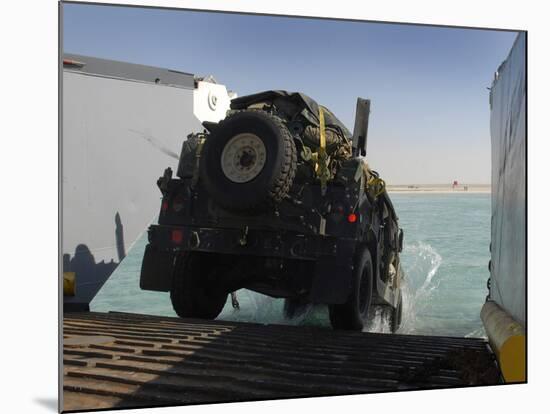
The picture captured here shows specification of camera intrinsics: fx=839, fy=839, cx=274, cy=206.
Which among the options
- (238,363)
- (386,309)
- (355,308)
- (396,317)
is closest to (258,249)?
(355,308)

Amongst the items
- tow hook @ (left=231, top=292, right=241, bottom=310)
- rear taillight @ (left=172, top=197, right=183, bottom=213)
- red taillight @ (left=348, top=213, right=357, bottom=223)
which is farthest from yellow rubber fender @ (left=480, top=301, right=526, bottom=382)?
rear taillight @ (left=172, top=197, right=183, bottom=213)

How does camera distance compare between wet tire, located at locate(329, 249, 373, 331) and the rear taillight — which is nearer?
wet tire, located at locate(329, 249, 373, 331)

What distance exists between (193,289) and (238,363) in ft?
7.98

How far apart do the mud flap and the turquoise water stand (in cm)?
9

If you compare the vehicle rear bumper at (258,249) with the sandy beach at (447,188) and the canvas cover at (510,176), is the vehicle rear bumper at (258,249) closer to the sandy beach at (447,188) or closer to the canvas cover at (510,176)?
the sandy beach at (447,188)

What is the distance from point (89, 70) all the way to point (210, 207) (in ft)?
5.37

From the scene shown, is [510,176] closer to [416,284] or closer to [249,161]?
[249,161]

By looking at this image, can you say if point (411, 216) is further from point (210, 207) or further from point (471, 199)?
point (210, 207)

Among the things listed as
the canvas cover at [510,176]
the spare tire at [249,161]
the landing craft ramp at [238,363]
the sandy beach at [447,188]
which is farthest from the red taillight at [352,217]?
the canvas cover at [510,176]

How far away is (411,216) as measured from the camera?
27.4ft

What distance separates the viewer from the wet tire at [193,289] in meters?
7.76

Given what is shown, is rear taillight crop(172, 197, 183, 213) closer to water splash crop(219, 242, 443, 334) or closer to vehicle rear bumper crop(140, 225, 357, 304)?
vehicle rear bumper crop(140, 225, 357, 304)

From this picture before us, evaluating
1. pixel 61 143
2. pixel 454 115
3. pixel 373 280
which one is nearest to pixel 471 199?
pixel 454 115

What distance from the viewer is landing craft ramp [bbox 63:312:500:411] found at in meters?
5.09
